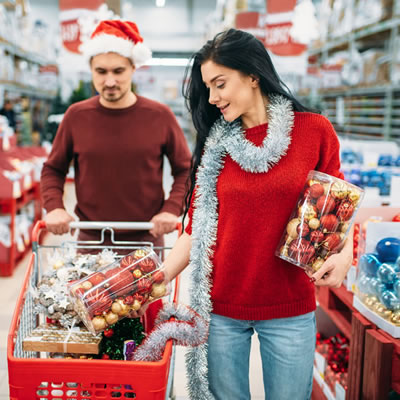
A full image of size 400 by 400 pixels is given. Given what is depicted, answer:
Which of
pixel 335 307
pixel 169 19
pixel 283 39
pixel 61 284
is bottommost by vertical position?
pixel 335 307

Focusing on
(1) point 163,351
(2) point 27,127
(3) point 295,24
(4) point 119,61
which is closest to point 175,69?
(2) point 27,127

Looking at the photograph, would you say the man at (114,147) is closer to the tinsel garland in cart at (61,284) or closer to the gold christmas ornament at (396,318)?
the tinsel garland in cart at (61,284)

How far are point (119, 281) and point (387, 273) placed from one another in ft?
3.83

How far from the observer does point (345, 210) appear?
139 cm

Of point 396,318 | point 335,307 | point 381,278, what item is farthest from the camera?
point 335,307

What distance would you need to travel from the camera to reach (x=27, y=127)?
28.6 feet

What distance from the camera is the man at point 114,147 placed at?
7.71 ft

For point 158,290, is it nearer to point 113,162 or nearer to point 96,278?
point 96,278

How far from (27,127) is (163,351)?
814 centimetres

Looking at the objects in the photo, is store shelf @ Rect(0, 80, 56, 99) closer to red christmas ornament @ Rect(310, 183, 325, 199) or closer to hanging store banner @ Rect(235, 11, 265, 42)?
hanging store banner @ Rect(235, 11, 265, 42)

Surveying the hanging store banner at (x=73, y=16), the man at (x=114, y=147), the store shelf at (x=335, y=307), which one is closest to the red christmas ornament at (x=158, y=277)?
the man at (x=114, y=147)

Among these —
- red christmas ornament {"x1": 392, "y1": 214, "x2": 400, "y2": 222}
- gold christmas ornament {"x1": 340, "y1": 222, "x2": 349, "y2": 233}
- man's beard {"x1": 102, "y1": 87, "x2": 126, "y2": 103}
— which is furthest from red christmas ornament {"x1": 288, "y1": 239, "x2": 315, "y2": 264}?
man's beard {"x1": 102, "y1": 87, "x2": 126, "y2": 103}

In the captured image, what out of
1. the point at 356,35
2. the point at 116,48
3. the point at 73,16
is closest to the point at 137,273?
the point at 116,48

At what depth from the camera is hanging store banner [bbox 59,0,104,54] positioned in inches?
219
